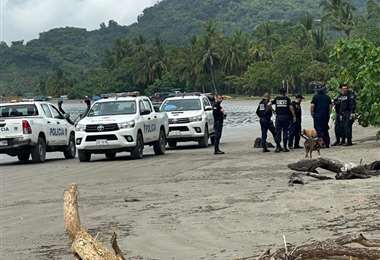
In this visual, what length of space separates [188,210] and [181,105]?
16350mm

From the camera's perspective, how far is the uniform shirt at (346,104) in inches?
870

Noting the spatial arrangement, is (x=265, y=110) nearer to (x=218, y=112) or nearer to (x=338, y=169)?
(x=218, y=112)

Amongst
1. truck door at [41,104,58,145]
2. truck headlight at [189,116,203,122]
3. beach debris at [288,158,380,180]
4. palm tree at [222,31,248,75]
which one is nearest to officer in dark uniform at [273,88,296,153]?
truck headlight at [189,116,203,122]

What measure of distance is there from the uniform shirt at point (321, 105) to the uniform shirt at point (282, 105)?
1.03 metres

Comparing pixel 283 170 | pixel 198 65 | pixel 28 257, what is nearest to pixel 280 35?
pixel 198 65

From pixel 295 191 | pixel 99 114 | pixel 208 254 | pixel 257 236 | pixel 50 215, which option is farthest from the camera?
pixel 99 114

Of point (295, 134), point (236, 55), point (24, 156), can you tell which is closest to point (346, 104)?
point (295, 134)

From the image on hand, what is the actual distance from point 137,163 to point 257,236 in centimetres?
1151

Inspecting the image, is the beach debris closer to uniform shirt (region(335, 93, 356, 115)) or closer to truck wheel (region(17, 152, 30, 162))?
uniform shirt (region(335, 93, 356, 115))

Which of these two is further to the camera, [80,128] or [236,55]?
[236,55]

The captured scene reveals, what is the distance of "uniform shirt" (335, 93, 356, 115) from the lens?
72.5ft

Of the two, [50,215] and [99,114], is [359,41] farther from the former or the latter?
[50,215]

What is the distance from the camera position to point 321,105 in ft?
72.5

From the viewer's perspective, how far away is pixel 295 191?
1223 centimetres
